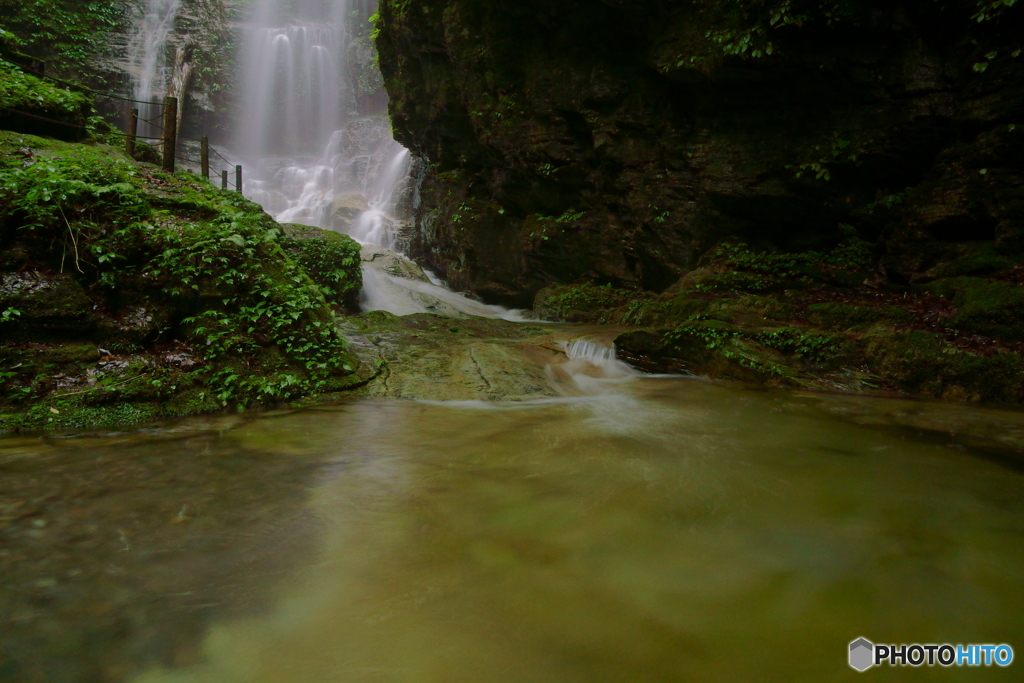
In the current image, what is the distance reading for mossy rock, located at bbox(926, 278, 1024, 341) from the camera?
5605 millimetres

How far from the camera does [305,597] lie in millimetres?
2039

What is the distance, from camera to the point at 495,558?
90.7 inches

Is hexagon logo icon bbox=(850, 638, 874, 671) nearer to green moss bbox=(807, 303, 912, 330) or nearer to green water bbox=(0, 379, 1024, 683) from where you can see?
green water bbox=(0, 379, 1024, 683)

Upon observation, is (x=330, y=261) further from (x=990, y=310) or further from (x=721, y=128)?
(x=990, y=310)

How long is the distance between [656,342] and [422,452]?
15.2 ft

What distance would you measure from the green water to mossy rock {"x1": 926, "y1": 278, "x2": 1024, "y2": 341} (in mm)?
2652

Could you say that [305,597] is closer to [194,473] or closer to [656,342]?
[194,473]

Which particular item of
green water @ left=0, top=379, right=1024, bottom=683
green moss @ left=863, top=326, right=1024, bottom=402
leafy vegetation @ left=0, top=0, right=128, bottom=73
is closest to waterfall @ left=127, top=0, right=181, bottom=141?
leafy vegetation @ left=0, top=0, right=128, bottom=73

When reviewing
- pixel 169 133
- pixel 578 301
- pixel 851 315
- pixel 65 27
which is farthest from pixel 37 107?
pixel 65 27

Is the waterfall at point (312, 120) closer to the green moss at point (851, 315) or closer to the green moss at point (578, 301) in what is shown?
the green moss at point (578, 301)

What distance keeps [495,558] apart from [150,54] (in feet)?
124

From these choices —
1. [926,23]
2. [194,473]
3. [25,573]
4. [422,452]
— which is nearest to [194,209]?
[194,473]

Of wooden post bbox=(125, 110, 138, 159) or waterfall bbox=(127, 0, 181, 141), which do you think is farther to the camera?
waterfall bbox=(127, 0, 181, 141)

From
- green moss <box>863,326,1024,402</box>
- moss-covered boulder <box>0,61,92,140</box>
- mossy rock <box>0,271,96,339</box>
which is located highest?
moss-covered boulder <box>0,61,92,140</box>
